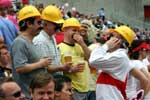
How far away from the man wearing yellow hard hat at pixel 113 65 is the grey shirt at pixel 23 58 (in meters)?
0.68

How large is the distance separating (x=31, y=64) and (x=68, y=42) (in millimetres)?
1363

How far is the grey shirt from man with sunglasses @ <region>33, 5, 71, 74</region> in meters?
0.30

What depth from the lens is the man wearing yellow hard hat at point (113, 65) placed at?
5672 mm

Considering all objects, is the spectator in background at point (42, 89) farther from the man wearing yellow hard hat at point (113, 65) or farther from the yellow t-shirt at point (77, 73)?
the yellow t-shirt at point (77, 73)

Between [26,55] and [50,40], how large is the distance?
62cm

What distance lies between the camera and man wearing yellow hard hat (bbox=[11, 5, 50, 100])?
563 centimetres

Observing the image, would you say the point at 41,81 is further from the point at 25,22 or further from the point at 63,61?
the point at 63,61

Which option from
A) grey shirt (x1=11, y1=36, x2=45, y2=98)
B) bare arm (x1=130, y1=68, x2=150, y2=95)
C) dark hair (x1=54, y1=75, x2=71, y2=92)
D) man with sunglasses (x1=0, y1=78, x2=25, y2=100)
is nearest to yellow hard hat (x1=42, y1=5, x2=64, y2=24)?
grey shirt (x1=11, y1=36, x2=45, y2=98)

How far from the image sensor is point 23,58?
565cm

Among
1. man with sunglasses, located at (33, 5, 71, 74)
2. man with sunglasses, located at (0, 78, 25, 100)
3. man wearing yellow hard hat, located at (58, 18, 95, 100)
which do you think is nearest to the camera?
man with sunglasses, located at (0, 78, 25, 100)

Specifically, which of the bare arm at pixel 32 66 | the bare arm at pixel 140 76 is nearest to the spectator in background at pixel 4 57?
the bare arm at pixel 32 66

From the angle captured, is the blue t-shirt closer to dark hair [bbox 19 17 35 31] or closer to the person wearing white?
dark hair [bbox 19 17 35 31]

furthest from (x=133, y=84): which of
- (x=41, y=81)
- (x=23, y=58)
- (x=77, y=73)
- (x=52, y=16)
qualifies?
(x=41, y=81)

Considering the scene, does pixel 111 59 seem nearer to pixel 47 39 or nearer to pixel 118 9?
pixel 47 39
